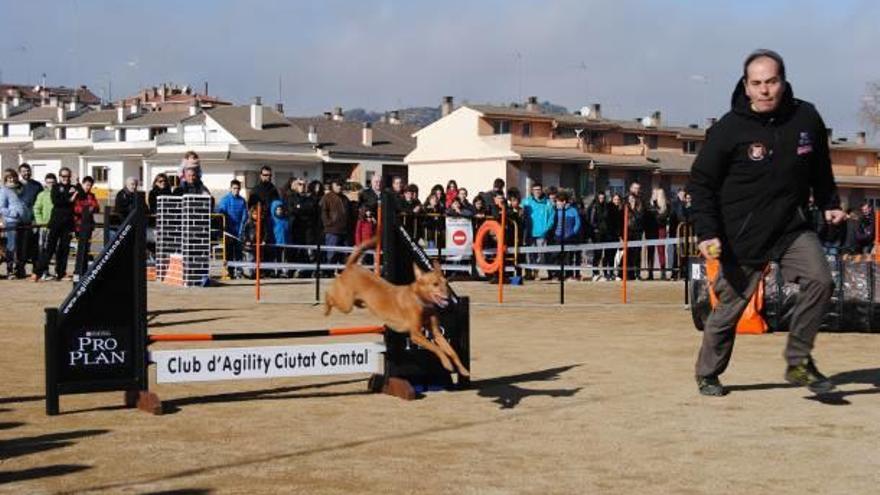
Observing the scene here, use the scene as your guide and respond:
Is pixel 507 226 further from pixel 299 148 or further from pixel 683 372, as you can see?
pixel 299 148

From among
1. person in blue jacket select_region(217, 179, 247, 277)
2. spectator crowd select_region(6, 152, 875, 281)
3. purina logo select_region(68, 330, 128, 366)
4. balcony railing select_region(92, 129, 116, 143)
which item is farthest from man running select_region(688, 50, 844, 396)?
balcony railing select_region(92, 129, 116, 143)

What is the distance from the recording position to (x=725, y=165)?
830 centimetres

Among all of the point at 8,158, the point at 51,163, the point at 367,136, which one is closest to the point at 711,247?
the point at 367,136

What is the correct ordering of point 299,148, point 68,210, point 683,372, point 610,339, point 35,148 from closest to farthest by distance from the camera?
point 683,372 < point 610,339 < point 68,210 < point 299,148 < point 35,148

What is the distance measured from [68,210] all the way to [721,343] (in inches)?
630

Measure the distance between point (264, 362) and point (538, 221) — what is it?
51.4ft

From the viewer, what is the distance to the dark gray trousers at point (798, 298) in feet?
26.7

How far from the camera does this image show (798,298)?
27.5 ft

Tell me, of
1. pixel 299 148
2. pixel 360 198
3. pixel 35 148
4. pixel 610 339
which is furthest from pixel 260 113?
pixel 610 339

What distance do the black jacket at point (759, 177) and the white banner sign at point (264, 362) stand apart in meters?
2.60

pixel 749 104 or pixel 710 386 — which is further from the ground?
pixel 749 104

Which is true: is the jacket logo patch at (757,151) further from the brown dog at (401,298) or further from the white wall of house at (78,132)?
the white wall of house at (78,132)

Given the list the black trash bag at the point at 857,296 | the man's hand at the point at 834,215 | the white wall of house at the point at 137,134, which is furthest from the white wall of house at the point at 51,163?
the man's hand at the point at 834,215

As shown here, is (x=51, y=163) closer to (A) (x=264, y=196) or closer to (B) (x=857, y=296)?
(A) (x=264, y=196)
